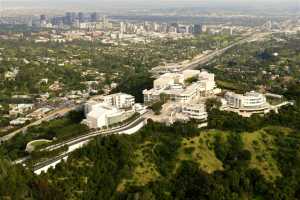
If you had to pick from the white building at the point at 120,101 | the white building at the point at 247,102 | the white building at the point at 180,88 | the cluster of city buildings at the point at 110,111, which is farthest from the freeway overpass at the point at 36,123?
the white building at the point at 247,102

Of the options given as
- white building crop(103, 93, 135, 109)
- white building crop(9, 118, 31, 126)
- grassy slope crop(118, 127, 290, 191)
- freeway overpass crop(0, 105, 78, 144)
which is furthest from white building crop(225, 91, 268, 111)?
white building crop(9, 118, 31, 126)

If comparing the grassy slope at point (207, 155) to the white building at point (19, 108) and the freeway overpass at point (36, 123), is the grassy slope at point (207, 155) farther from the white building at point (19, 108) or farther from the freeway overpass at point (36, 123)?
the white building at point (19, 108)

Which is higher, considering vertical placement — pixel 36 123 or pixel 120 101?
pixel 120 101

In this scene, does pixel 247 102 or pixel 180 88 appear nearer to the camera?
pixel 247 102

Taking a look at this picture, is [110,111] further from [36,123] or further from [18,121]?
[18,121]

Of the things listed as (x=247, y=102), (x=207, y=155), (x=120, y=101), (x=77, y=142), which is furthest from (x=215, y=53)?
(x=77, y=142)

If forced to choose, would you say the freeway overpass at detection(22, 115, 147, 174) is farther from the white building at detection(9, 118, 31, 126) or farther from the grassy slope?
the white building at detection(9, 118, 31, 126)
